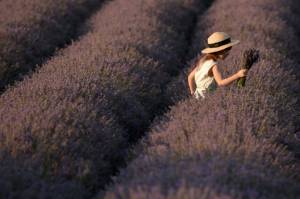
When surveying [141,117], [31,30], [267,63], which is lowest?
[267,63]

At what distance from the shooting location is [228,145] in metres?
3.83

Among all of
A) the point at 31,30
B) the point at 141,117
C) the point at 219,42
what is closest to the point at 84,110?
the point at 141,117

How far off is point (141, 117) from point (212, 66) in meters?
1.12

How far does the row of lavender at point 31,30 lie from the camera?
7324 mm

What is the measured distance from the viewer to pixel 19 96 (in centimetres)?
515

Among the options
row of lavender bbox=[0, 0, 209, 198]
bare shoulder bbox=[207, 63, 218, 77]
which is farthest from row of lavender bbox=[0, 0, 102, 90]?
bare shoulder bbox=[207, 63, 218, 77]

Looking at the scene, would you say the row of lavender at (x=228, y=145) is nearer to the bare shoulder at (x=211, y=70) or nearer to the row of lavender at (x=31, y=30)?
the bare shoulder at (x=211, y=70)

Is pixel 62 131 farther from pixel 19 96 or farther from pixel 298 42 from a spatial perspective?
pixel 298 42

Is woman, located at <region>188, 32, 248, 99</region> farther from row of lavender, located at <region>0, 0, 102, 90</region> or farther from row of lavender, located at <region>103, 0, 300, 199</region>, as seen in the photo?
row of lavender, located at <region>0, 0, 102, 90</region>

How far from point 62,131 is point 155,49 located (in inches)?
139

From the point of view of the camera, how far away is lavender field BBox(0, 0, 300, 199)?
11.5 feet

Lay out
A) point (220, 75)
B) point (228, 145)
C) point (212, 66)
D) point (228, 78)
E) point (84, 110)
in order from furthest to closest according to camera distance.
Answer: point (212, 66)
point (220, 75)
point (228, 78)
point (84, 110)
point (228, 145)

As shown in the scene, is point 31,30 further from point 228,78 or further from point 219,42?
point 228,78

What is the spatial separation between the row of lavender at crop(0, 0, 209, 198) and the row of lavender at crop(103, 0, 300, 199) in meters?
0.38
